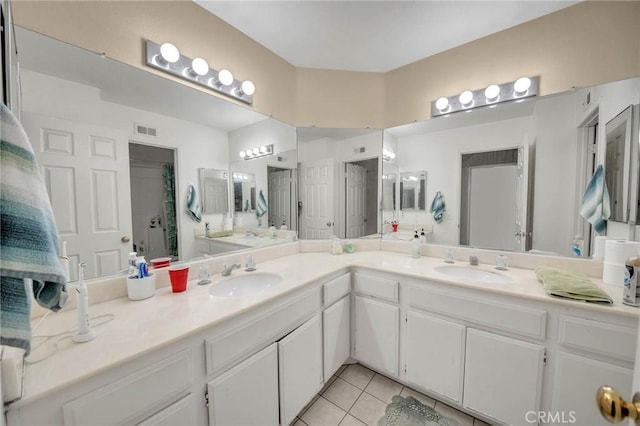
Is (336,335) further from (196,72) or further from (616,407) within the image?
(196,72)

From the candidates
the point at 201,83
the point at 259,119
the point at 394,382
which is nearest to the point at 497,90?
the point at 259,119

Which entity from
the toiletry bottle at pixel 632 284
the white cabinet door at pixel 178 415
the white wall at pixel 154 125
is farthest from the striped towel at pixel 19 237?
the toiletry bottle at pixel 632 284

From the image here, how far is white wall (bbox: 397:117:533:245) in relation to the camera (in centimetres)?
175

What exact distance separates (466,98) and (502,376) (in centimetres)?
187

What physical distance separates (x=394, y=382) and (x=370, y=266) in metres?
0.86

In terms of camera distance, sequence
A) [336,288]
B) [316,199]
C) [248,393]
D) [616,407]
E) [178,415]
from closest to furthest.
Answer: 1. [616,407]
2. [178,415]
3. [248,393]
4. [336,288]
5. [316,199]

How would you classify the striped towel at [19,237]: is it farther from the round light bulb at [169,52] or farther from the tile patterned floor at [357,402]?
the tile patterned floor at [357,402]

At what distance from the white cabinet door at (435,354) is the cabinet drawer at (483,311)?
0.25 ft

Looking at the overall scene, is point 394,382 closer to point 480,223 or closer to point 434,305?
point 434,305

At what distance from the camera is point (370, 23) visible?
1.63 metres

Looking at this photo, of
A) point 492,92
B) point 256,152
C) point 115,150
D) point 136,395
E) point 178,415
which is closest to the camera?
point 136,395

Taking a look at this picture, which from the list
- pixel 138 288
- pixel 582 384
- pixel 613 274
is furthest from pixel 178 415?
pixel 613 274

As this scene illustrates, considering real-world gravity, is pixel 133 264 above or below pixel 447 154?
below

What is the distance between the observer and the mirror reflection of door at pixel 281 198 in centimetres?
210
